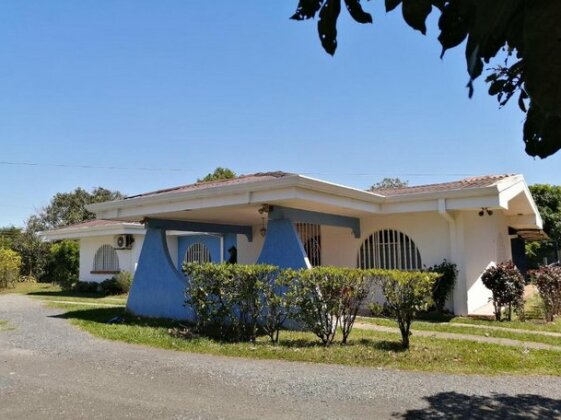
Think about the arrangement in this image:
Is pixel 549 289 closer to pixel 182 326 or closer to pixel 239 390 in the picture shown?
pixel 182 326

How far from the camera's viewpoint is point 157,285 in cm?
1317

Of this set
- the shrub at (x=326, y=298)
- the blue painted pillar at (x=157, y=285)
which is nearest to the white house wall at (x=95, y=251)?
the blue painted pillar at (x=157, y=285)

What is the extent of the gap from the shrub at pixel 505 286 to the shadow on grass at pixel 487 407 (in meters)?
6.88

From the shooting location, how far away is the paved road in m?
5.10

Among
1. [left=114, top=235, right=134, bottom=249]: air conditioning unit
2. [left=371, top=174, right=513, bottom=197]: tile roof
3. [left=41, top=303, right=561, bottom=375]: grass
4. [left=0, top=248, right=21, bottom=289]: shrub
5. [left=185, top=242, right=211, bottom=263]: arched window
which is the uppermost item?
[left=371, top=174, right=513, bottom=197]: tile roof

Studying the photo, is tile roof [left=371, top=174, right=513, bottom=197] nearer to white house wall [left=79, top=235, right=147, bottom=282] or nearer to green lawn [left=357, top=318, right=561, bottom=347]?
green lawn [left=357, top=318, right=561, bottom=347]

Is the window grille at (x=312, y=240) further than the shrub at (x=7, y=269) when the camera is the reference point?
No

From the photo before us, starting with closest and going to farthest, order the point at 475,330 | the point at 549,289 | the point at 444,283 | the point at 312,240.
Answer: the point at 475,330, the point at 549,289, the point at 444,283, the point at 312,240

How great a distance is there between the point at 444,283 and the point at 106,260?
55.7ft

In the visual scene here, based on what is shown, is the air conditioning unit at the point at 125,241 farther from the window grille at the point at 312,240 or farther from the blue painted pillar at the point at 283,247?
the blue painted pillar at the point at 283,247

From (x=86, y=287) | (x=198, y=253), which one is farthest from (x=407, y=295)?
(x=86, y=287)

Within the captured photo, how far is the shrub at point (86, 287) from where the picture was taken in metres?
23.0

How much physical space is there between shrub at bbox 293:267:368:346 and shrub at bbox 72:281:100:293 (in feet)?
53.8

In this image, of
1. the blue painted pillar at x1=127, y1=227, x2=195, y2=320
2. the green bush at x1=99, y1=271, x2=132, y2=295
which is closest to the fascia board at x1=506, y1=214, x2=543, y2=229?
the blue painted pillar at x1=127, y1=227, x2=195, y2=320
